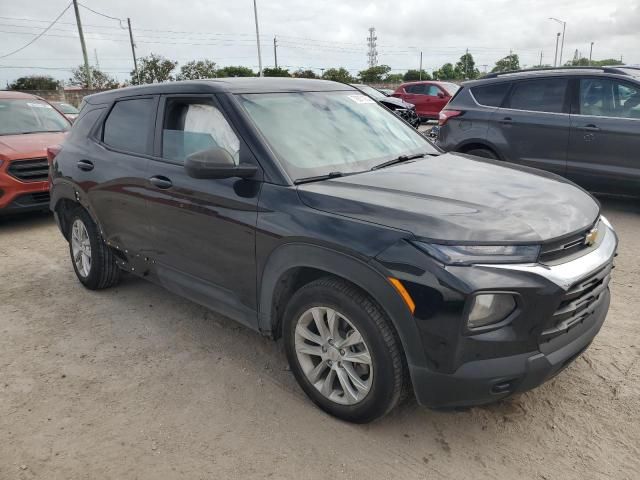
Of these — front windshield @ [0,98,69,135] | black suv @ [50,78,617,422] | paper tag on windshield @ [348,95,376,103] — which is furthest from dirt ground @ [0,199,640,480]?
front windshield @ [0,98,69,135]

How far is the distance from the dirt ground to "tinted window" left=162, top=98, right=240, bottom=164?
1365mm

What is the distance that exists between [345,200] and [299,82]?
148 centimetres

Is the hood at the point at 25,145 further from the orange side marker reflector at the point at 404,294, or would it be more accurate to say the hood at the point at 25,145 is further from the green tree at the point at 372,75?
the green tree at the point at 372,75

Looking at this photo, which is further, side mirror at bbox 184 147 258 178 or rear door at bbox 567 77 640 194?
rear door at bbox 567 77 640 194

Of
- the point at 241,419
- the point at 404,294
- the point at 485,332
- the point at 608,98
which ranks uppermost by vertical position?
the point at 608,98

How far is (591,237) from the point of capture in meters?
2.57

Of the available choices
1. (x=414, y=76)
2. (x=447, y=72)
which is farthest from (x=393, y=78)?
(x=447, y=72)

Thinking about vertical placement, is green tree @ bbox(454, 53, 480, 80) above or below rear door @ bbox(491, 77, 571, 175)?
above

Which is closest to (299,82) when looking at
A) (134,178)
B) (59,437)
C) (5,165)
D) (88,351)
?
(134,178)

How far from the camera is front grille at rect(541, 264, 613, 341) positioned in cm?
228

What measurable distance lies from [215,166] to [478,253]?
1.46 meters

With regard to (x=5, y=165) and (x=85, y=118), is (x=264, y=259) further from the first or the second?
(x=5, y=165)

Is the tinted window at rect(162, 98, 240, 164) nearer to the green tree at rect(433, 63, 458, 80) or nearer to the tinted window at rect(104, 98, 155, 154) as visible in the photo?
the tinted window at rect(104, 98, 155, 154)

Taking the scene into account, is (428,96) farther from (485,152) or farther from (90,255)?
(90,255)
